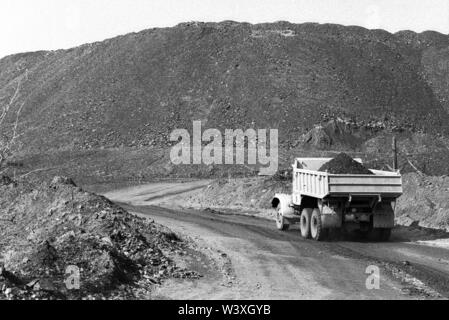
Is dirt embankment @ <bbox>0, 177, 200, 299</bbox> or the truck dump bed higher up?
the truck dump bed

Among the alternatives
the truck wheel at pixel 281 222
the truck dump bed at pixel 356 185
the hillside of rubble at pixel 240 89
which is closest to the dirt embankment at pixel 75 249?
the truck dump bed at pixel 356 185

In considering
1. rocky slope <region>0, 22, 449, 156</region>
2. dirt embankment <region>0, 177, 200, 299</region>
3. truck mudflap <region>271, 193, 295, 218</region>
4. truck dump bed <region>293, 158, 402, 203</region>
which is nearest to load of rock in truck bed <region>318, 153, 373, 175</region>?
truck dump bed <region>293, 158, 402, 203</region>

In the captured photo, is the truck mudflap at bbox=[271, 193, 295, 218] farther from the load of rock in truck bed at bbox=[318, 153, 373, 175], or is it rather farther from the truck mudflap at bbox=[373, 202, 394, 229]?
the truck mudflap at bbox=[373, 202, 394, 229]

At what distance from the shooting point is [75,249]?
44.3 ft

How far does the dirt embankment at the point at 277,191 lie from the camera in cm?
2441

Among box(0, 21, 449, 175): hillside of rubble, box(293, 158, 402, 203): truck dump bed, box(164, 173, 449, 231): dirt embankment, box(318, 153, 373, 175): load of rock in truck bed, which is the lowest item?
box(164, 173, 449, 231): dirt embankment

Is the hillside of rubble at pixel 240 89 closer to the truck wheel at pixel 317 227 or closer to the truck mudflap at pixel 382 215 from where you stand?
the truck wheel at pixel 317 227

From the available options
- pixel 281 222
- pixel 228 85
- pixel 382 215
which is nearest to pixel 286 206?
pixel 281 222

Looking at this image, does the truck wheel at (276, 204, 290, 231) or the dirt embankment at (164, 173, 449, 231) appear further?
the dirt embankment at (164, 173, 449, 231)

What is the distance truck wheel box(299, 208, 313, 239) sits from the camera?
19.8 meters

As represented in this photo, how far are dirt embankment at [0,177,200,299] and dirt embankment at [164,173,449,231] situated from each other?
10117mm

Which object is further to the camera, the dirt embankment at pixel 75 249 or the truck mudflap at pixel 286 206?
the truck mudflap at pixel 286 206

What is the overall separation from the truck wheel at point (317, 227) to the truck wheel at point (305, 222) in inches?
6.2
